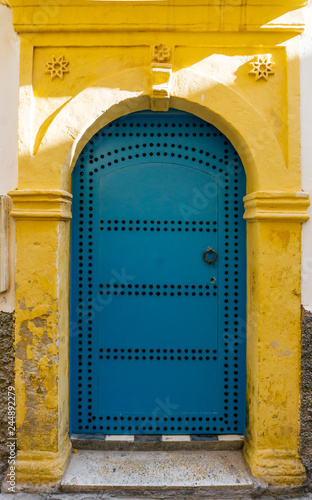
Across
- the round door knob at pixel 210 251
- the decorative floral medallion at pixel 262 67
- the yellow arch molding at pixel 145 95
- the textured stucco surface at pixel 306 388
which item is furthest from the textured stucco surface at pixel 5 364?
the decorative floral medallion at pixel 262 67

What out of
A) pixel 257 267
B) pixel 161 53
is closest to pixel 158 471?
pixel 257 267

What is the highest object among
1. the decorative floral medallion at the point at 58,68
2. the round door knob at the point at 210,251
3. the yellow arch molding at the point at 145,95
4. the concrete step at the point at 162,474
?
the decorative floral medallion at the point at 58,68

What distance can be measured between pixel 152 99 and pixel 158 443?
2.62 m

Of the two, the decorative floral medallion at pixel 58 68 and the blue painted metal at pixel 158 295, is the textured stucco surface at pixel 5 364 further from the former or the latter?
the decorative floral medallion at pixel 58 68

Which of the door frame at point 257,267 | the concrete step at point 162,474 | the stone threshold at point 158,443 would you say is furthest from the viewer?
the stone threshold at point 158,443

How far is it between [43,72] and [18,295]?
1.65 meters

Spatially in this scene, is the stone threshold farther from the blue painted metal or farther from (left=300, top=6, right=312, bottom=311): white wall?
(left=300, top=6, right=312, bottom=311): white wall

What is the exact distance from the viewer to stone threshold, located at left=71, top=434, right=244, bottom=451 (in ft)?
9.50

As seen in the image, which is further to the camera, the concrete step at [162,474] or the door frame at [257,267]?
the door frame at [257,267]

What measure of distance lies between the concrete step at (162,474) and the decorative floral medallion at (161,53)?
9.66 ft

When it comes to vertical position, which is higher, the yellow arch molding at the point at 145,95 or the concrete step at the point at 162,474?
the yellow arch molding at the point at 145,95

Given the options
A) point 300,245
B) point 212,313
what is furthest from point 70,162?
point 300,245

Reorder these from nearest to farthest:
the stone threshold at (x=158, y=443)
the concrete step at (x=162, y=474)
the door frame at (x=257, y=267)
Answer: the concrete step at (x=162, y=474), the door frame at (x=257, y=267), the stone threshold at (x=158, y=443)

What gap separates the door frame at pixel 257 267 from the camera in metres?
2.68
